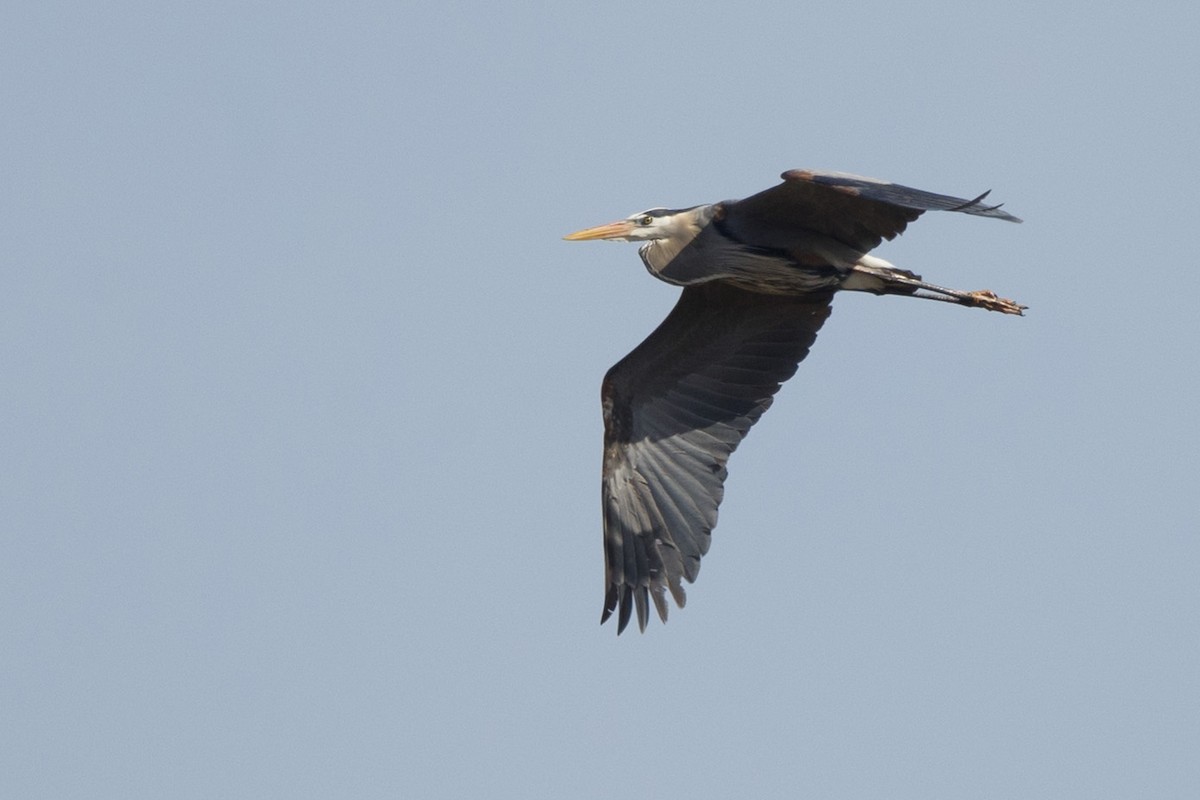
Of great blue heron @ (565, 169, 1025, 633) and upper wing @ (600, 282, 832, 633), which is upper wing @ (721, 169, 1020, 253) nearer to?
great blue heron @ (565, 169, 1025, 633)

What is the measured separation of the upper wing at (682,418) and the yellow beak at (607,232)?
567 millimetres

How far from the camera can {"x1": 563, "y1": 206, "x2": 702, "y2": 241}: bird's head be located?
11445 mm

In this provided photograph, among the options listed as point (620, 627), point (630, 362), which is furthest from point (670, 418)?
point (620, 627)

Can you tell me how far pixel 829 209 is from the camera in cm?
1076

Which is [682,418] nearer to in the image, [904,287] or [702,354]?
[702,354]

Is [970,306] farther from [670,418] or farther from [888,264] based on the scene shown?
[670,418]

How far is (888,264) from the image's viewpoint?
11211 mm

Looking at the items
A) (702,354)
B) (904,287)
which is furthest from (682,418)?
(904,287)

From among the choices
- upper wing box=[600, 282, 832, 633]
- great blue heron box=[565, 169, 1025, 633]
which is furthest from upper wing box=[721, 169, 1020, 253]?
upper wing box=[600, 282, 832, 633]

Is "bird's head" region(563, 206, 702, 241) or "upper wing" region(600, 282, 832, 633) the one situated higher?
"bird's head" region(563, 206, 702, 241)

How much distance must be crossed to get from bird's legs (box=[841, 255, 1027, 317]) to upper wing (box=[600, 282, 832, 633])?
36 centimetres

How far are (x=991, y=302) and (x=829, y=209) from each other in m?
1.53

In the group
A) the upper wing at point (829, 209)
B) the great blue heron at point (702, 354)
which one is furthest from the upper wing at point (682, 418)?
the upper wing at point (829, 209)

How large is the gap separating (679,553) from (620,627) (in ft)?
1.97
